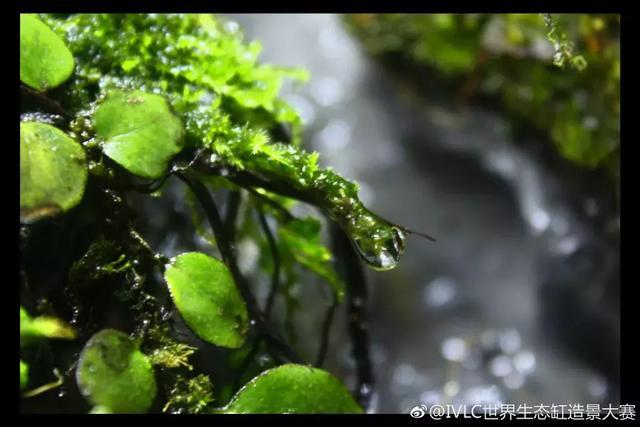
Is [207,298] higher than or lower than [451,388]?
higher

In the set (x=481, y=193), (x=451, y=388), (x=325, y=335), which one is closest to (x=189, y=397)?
(x=325, y=335)

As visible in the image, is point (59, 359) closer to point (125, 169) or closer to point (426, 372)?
point (125, 169)

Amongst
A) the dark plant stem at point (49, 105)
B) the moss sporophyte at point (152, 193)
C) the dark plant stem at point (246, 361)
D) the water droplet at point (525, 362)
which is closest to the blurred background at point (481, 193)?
the water droplet at point (525, 362)

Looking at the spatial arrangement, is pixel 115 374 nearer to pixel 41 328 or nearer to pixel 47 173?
pixel 41 328

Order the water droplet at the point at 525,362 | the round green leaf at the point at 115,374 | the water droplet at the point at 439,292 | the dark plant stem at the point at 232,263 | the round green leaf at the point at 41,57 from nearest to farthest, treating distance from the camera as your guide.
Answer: the round green leaf at the point at 115,374 → the round green leaf at the point at 41,57 → the dark plant stem at the point at 232,263 → the water droplet at the point at 525,362 → the water droplet at the point at 439,292

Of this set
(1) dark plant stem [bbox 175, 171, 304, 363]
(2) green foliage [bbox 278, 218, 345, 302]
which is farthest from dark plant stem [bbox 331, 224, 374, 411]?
(1) dark plant stem [bbox 175, 171, 304, 363]

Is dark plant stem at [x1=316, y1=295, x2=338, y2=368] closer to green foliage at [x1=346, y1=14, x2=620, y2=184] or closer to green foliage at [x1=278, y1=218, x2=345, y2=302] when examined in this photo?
green foliage at [x1=278, y1=218, x2=345, y2=302]

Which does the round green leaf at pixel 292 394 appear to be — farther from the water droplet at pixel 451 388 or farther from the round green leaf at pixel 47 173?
the water droplet at pixel 451 388
